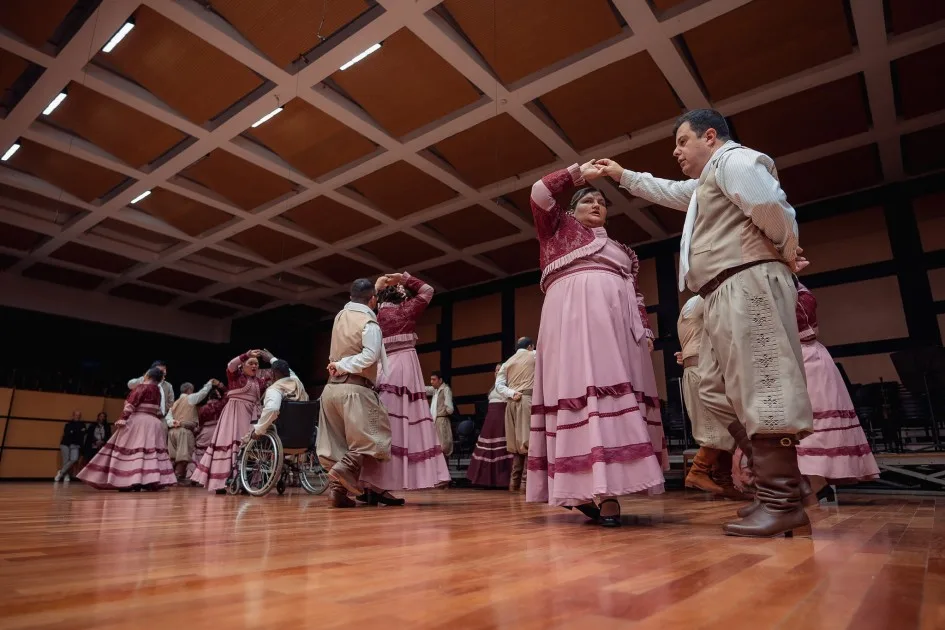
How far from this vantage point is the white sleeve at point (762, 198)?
1676 mm

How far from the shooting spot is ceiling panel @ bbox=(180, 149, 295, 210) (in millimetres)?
7176

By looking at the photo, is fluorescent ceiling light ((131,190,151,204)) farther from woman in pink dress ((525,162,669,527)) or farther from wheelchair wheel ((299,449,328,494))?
woman in pink dress ((525,162,669,527))

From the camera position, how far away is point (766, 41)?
5.21m

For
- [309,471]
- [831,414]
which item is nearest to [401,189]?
[309,471]

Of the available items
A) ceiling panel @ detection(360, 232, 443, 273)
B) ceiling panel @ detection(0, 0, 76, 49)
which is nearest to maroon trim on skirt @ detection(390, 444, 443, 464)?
ceiling panel @ detection(0, 0, 76, 49)

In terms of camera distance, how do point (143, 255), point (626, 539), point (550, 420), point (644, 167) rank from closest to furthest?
1. point (626, 539)
2. point (550, 420)
3. point (644, 167)
4. point (143, 255)

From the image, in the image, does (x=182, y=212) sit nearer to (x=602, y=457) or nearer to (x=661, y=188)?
(x=661, y=188)

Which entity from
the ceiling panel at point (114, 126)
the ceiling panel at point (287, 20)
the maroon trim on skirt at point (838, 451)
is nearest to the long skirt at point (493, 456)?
the maroon trim on skirt at point (838, 451)

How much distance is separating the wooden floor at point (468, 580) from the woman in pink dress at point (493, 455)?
4805mm

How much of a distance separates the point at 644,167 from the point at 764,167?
5788mm

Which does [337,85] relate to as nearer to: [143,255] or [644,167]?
[644,167]

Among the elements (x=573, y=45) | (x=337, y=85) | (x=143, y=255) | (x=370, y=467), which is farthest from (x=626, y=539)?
(x=143, y=255)

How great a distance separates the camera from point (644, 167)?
720cm

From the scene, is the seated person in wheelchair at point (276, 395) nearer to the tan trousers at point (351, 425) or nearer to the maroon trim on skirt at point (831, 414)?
the tan trousers at point (351, 425)
